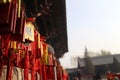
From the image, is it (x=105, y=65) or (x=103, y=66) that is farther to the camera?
(x=103, y=66)

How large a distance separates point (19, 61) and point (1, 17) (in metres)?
2.70

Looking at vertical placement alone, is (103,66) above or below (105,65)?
below

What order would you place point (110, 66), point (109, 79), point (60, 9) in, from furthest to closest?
point (110, 66) → point (109, 79) → point (60, 9)

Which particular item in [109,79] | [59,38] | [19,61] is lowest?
[109,79]

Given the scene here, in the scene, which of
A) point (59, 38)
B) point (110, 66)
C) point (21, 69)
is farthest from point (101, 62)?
point (21, 69)

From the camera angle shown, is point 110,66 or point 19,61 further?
point 110,66

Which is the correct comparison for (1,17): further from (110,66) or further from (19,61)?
(110,66)

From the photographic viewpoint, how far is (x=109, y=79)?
57.7 ft

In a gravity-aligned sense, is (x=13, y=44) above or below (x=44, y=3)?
below

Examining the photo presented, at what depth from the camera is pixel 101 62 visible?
45094mm

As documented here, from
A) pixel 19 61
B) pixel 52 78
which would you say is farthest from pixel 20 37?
pixel 52 78

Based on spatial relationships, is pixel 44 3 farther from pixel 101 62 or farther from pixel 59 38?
pixel 101 62

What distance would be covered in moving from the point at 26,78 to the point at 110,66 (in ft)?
131

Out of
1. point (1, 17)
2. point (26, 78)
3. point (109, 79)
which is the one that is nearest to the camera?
point (1, 17)
